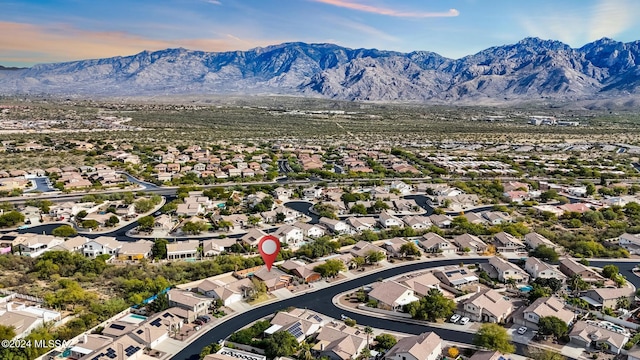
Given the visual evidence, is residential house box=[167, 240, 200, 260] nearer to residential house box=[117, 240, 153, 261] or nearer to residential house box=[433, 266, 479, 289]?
residential house box=[117, 240, 153, 261]

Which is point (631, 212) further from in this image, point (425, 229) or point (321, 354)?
point (321, 354)

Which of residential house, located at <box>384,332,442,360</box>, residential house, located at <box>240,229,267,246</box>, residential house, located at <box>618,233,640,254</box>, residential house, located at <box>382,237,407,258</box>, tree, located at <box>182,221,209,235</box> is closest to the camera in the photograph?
residential house, located at <box>384,332,442,360</box>

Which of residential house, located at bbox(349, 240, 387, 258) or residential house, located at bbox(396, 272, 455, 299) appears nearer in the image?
residential house, located at bbox(396, 272, 455, 299)

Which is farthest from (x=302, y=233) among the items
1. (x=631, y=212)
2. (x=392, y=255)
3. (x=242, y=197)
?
(x=631, y=212)

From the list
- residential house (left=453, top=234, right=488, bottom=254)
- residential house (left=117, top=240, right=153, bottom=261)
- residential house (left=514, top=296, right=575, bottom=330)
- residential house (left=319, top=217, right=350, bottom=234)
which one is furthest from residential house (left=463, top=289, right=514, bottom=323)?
residential house (left=117, top=240, right=153, bottom=261)

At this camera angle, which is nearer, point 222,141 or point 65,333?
point 65,333

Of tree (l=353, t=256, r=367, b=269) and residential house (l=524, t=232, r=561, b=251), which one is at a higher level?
residential house (l=524, t=232, r=561, b=251)
